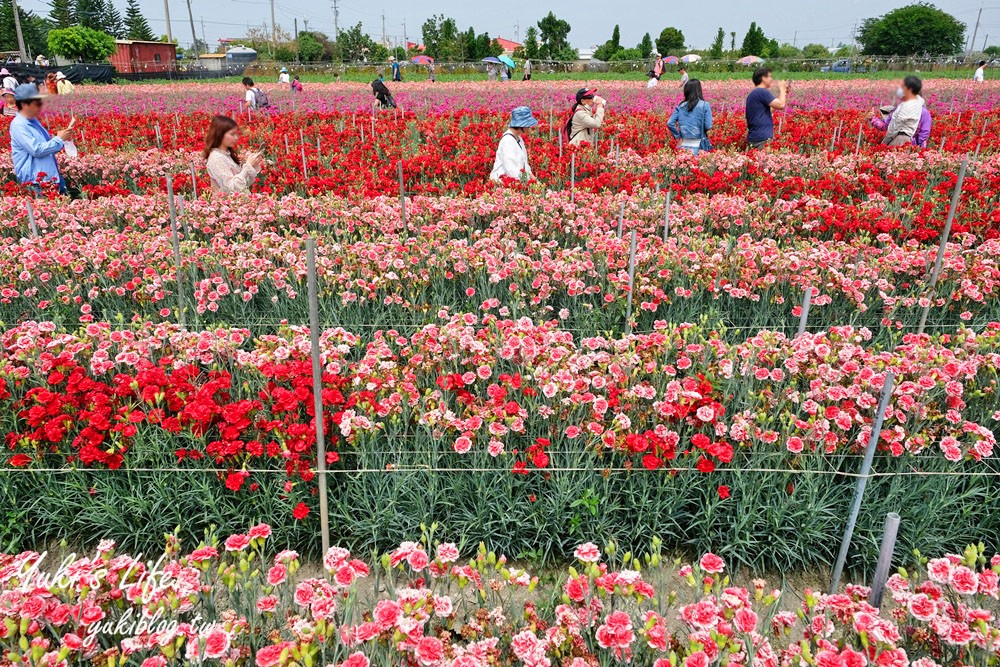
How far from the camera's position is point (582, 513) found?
2.87 metres

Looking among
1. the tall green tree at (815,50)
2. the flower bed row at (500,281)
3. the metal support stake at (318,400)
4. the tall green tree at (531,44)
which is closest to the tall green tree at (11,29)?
the tall green tree at (531,44)

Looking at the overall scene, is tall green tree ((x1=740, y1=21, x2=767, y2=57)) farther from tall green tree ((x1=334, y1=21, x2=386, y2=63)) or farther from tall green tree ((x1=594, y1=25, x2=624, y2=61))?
tall green tree ((x1=334, y1=21, x2=386, y2=63))

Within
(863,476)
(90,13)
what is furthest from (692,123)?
(90,13)

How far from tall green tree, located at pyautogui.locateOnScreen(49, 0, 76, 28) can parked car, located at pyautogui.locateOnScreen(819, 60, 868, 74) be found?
238 feet

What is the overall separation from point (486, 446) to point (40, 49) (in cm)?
8178

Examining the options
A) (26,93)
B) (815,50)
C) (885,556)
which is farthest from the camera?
(815,50)

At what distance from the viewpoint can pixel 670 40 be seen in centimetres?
6738

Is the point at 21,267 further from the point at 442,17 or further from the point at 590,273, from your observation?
the point at 442,17

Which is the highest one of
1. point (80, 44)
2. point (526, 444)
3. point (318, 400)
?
point (80, 44)

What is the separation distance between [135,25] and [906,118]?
9205cm

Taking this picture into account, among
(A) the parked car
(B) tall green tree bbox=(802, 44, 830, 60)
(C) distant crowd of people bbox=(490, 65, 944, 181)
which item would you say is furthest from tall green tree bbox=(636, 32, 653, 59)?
(C) distant crowd of people bbox=(490, 65, 944, 181)

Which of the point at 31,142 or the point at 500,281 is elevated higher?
the point at 31,142

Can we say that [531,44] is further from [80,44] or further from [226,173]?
[226,173]

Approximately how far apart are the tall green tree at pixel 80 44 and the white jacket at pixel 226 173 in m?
58.0
